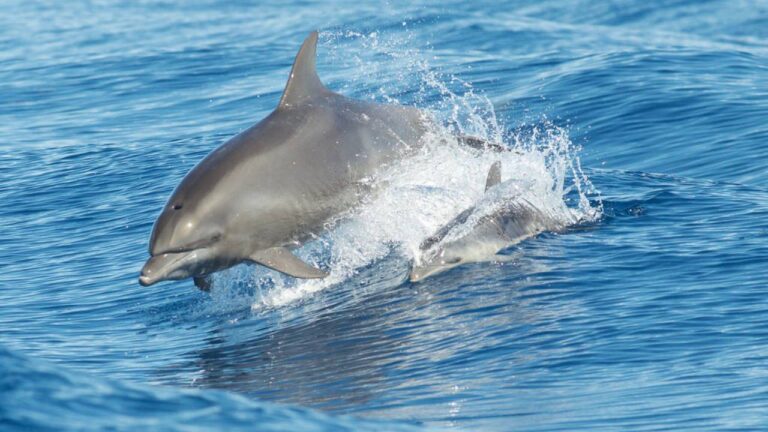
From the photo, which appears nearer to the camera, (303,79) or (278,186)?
(278,186)

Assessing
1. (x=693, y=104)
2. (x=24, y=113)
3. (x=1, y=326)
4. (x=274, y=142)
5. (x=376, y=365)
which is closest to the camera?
(x=376, y=365)

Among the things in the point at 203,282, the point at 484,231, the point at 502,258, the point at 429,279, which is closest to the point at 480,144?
the point at 484,231

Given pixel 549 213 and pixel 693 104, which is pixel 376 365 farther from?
pixel 693 104

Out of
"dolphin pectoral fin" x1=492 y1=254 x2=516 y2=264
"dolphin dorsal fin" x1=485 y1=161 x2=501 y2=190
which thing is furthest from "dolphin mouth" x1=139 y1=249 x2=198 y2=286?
"dolphin dorsal fin" x1=485 y1=161 x2=501 y2=190

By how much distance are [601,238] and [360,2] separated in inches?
883

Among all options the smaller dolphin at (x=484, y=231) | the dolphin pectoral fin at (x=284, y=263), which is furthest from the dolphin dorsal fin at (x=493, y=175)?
the dolphin pectoral fin at (x=284, y=263)

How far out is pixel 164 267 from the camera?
1077cm

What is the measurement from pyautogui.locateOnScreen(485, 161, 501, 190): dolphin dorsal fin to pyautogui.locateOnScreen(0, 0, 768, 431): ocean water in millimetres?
474

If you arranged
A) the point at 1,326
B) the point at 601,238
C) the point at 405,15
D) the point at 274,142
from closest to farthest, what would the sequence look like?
the point at 274,142 → the point at 1,326 → the point at 601,238 → the point at 405,15

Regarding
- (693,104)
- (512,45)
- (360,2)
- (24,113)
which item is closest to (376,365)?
(693,104)

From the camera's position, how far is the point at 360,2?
34594 millimetres

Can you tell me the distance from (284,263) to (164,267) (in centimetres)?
111

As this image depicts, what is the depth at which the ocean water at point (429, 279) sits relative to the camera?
8.66 metres

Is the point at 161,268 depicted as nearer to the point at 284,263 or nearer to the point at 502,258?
the point at 284,263
